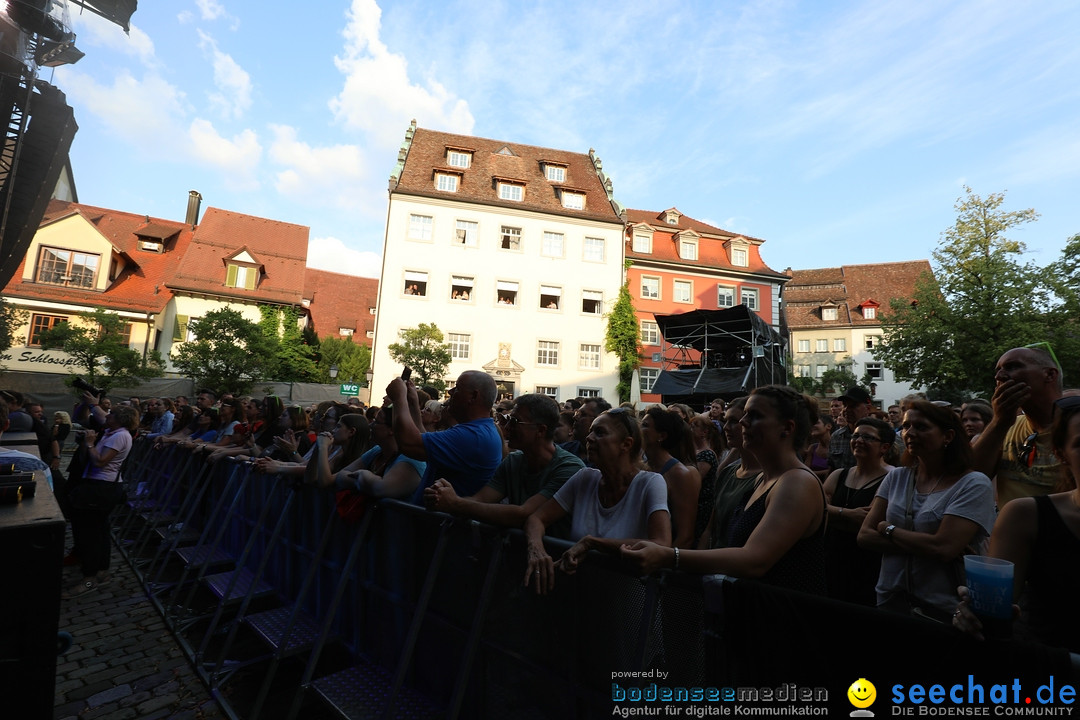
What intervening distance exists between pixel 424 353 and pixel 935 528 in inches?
929

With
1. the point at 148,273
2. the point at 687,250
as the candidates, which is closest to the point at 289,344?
the point at 148,273

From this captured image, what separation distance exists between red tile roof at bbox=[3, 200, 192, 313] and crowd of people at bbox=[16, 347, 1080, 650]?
30.4 m

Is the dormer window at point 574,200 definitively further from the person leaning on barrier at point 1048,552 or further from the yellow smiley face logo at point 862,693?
the yellow smiley face logo at point 862,693

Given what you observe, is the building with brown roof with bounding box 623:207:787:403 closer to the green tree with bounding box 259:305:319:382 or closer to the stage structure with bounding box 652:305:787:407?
the stage structure with bounding box 652:305:787:407

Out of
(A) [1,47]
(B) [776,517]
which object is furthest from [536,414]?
(A) [1,47]

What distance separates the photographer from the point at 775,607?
1.73 m

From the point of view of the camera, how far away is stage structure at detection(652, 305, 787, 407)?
16.5 metres

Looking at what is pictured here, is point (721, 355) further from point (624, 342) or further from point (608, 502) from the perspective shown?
point (608, 502)

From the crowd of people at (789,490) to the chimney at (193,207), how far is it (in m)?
43.0

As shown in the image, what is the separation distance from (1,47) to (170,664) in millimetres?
13983

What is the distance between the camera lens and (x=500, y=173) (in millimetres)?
32594

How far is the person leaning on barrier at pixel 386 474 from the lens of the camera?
355 cm

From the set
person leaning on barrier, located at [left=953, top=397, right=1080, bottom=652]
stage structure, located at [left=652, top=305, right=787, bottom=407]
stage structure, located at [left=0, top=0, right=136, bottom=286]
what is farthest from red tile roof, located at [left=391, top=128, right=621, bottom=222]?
person leaning on barrier, located at [left=953, top=397, right=1080, bottom=652]

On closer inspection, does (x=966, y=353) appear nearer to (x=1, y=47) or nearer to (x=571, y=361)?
(x=571, y=361)
